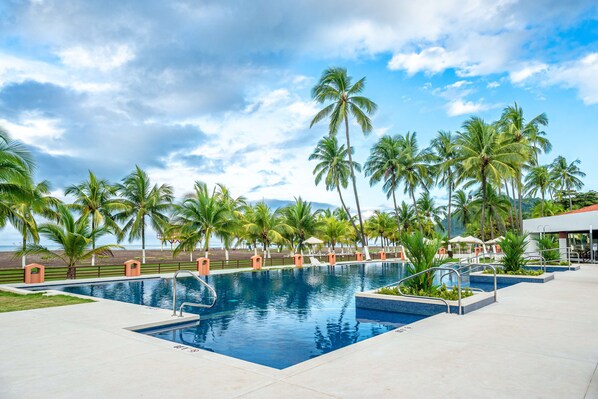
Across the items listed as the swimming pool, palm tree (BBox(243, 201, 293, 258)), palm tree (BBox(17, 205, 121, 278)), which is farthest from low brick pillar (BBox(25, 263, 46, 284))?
palm tree (BBox(243, 201, 293, 258))

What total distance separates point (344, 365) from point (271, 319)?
4988mm

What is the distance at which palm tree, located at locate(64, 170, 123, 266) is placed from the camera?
2678 centimetres

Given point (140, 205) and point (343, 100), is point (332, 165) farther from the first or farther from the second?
point (140, 205)

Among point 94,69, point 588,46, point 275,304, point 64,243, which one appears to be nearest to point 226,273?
point 64,243

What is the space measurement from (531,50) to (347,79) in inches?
555

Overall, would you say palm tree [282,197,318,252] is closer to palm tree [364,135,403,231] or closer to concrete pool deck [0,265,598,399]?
palm tree [364,135,403,231]

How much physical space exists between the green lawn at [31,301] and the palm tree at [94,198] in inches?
590

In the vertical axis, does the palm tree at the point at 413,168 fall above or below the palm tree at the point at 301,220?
above

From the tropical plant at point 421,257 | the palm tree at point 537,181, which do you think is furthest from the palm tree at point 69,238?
the palm tree at point 537,181

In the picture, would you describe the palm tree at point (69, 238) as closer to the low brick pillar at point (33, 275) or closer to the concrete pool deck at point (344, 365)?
the low brick pillar at point (33, 275)

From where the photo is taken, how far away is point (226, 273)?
22.7 m

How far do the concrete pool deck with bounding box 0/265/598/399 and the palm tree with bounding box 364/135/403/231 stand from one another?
93.5ft

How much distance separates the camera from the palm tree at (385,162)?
3547cm

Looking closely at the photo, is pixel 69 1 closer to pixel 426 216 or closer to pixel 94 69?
pixel 94 69
